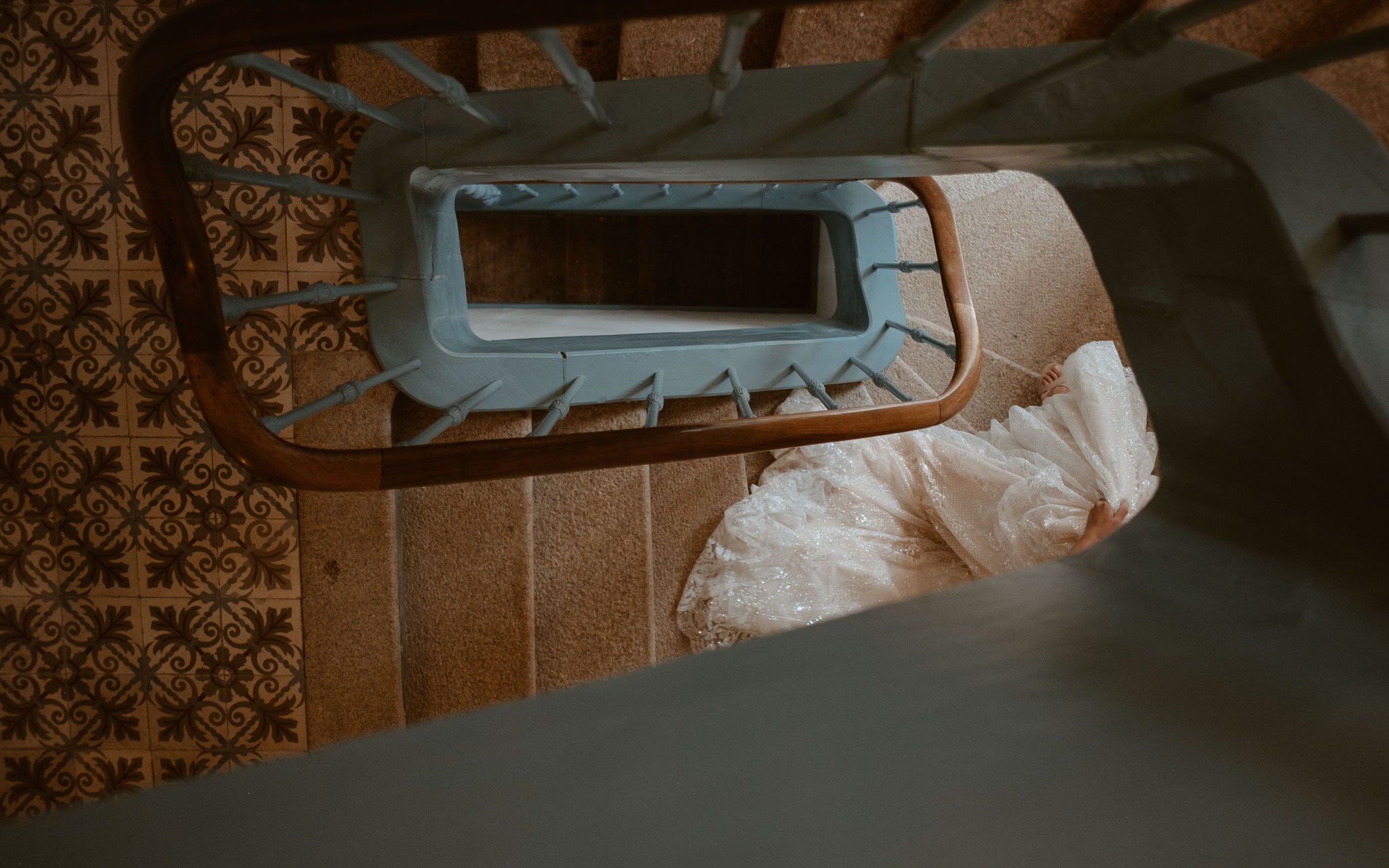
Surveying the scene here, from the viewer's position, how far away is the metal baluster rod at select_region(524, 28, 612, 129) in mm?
819

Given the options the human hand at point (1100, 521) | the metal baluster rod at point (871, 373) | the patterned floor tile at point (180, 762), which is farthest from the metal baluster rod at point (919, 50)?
the patterned floor tile at point (180, 762)

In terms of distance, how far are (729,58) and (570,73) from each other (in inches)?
9.0

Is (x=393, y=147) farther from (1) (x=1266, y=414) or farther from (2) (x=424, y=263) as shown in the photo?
(1) (x=1266, y=414)

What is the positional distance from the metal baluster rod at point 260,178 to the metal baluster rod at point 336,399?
1.17 ft

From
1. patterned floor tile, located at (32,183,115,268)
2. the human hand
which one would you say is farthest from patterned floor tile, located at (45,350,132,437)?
the human hand

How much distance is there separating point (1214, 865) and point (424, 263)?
1.70 metres

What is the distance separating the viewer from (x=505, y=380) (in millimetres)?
1948

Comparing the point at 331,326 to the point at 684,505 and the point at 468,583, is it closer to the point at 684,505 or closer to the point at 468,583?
the point at 468,583

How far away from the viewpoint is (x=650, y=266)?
10.2ft

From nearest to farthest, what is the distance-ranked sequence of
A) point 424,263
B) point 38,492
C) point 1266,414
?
point 1266,414 < point 424,263 < point 38,492

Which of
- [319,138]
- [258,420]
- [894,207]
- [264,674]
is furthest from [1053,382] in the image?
[264,674]

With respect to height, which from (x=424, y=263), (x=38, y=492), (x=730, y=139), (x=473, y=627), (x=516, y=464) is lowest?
(x=473, y=627)

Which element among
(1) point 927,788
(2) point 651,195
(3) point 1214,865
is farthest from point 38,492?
(3) point 1214,865

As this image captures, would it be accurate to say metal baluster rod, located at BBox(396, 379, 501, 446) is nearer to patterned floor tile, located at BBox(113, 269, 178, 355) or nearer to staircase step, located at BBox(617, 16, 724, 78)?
patterned floor tile, located at BBox(113, 269, 178, 355)
